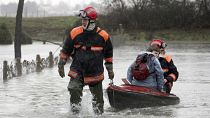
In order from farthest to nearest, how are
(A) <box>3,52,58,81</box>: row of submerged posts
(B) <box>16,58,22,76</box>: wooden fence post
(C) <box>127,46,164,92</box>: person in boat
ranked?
1. (B) <box>16,58,22,76</box>: wooden fence post
2. (A) <box>3,52,58,81</box>: row of submerged posts
3. (C) <box>127,46,164,92</box>: person in boat

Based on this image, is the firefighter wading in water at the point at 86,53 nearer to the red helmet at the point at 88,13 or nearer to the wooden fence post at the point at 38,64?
the red helmet at the point at 88,13

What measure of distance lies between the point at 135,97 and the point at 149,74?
685mm

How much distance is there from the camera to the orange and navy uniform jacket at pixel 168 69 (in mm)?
14727

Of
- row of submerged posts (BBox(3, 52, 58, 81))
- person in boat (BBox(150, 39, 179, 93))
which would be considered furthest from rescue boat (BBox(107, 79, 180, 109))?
row of submerged posts (BBox(3, 52, 58, 81))

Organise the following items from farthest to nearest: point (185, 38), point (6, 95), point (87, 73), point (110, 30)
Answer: point (110, 30), point (185, 38), point (6, 95), point (87, 73)

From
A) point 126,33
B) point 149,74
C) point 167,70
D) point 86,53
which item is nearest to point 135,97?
point 149,74

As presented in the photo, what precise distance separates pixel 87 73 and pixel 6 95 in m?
4.93

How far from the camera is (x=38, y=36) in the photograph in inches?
2709

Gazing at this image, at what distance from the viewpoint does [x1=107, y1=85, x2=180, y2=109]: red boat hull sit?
13016 mm

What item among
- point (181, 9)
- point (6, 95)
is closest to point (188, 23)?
point (181, 9)

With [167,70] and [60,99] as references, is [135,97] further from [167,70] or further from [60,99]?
[60,99]

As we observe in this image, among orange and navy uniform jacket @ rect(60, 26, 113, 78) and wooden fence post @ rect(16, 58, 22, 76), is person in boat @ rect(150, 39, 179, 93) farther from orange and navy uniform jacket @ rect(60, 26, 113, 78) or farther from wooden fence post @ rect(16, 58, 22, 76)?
wooden fence post @ rect(16, 58, 22, 76)

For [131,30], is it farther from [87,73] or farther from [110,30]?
[87,73]

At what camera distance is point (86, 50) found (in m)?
11.6
